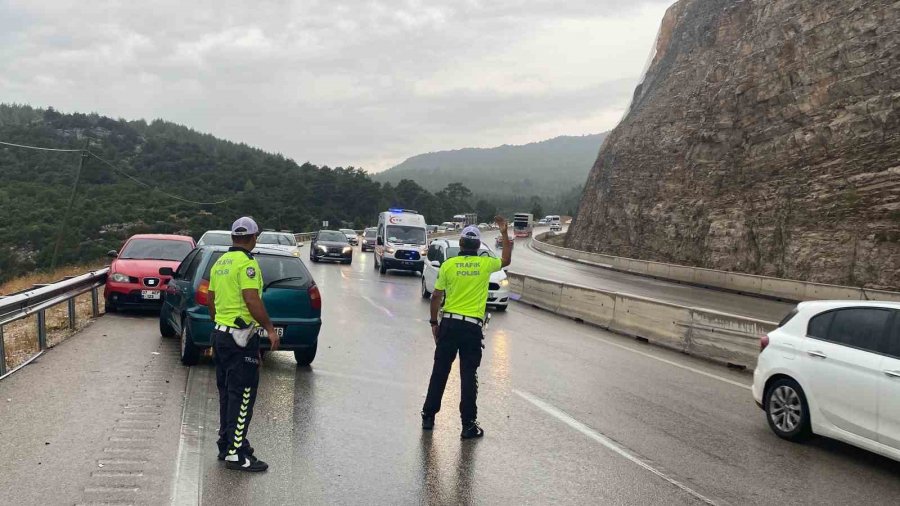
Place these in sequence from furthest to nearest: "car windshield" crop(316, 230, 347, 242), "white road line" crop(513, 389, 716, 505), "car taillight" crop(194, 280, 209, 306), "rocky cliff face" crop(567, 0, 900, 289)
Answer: "car windshield" crop(316, 230, 347, 242), "rocky cliff face" crop(567, 0, 900, 289), "car taillight" crop(194, 280, 209, 306), "white road line" crop(513, 389, 716, 505)

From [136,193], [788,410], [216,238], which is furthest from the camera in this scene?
[136,193]

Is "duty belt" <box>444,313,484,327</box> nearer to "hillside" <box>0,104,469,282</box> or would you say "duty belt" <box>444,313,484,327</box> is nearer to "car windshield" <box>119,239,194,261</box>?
"car windshield" <box>119,239,194,261</box>

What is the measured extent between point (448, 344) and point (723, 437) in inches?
114

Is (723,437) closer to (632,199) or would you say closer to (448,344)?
(448,344)

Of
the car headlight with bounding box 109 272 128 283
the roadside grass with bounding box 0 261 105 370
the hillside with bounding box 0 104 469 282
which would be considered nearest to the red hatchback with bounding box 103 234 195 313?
the car headlight with bounding box 109 272 128 283

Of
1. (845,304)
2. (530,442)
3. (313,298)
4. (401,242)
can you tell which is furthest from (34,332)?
(401,242)

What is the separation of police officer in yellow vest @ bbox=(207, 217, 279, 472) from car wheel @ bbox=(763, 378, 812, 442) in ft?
16.4

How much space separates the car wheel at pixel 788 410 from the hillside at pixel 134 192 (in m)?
57.9

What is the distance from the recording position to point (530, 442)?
6609 mm

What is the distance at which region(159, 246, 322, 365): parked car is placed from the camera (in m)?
9.05

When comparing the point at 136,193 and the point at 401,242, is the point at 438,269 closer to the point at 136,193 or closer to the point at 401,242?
the point at 401,242

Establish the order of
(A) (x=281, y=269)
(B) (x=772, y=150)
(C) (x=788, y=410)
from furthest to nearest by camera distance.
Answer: (B) (x=772, y=150) < (A) (x=281, y=269) < (C) (x=788, y=410)

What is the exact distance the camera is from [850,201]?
95.7 feet

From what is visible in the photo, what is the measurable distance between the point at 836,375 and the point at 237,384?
209 inches
